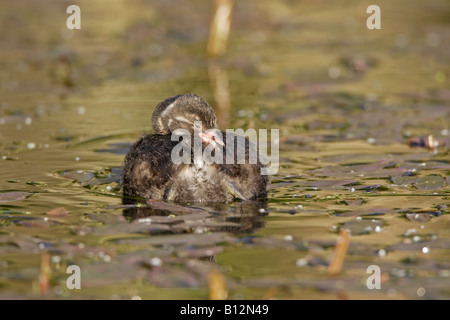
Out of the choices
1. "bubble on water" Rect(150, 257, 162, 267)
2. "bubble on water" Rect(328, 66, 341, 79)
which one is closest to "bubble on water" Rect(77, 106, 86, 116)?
"bubble on water" Rect(328, 66, 341, 79)

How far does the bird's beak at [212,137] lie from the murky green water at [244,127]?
613 millimetres

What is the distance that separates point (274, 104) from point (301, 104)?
42 cm

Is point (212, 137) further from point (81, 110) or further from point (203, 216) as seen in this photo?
point (81, 110)

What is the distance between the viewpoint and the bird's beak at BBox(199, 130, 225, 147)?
7.40 metres

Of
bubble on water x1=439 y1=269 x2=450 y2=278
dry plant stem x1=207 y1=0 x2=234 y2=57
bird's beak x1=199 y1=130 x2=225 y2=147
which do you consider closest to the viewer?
bubble on water x1=439 y1=269 x2=450 y2=278

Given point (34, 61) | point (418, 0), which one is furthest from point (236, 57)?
point (418, 0)

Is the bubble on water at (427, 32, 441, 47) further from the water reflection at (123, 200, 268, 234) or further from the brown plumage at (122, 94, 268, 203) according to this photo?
the water reflection at (123, 200, 268, 234)

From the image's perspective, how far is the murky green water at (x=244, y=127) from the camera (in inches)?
237

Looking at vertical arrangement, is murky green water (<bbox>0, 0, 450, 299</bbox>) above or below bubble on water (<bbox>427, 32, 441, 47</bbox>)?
below

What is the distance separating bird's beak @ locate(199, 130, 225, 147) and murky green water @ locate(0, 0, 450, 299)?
61cm

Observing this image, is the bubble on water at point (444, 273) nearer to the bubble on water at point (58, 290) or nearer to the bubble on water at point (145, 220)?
the bubble on water at point (145, 220)

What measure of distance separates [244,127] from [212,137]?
11.9 ft

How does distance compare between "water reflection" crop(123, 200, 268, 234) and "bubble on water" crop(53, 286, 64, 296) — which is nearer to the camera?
"bubble on water" crop(53, 286, 64, 296)

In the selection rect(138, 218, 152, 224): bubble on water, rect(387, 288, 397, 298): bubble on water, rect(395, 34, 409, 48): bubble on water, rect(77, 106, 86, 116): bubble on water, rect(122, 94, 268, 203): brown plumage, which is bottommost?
rect(387, 288, 397, 298): bubble on water
